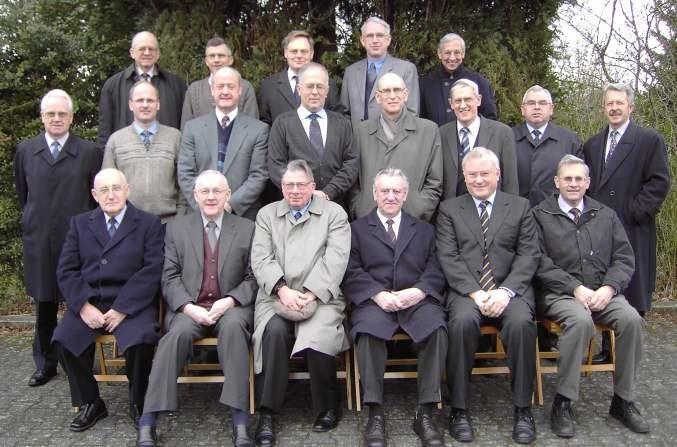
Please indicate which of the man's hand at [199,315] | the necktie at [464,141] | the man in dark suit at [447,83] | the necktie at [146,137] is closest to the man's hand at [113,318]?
the man's hand at [199,315]

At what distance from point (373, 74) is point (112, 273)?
2.61 m

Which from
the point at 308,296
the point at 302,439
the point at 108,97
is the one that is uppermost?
the point at 108,97

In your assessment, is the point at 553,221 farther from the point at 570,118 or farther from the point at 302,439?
the point at 570,118

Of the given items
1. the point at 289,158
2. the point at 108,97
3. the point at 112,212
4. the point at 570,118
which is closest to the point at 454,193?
the point at 289,158

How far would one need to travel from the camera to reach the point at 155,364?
14.2 ft

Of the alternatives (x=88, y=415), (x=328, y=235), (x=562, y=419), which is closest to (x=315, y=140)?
(x=328, y=235)

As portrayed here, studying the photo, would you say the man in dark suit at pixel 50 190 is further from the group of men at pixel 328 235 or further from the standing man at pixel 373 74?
the standing man at pixel 373 74

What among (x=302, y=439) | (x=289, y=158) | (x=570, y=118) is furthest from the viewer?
(x=570, y=118)

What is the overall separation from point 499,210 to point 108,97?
11.0ft

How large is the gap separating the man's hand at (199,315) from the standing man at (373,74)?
6.80 feet

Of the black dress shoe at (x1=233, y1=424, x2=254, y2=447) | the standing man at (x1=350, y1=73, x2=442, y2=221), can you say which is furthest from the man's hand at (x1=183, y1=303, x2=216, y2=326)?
the standing man at (x1=350, y1=73, x2=442, y2=221)

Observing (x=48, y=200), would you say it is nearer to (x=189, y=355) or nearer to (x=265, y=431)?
(x=189, y=355)

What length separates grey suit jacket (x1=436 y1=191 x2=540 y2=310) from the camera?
4.62 meters

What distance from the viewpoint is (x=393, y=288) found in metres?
4.67
